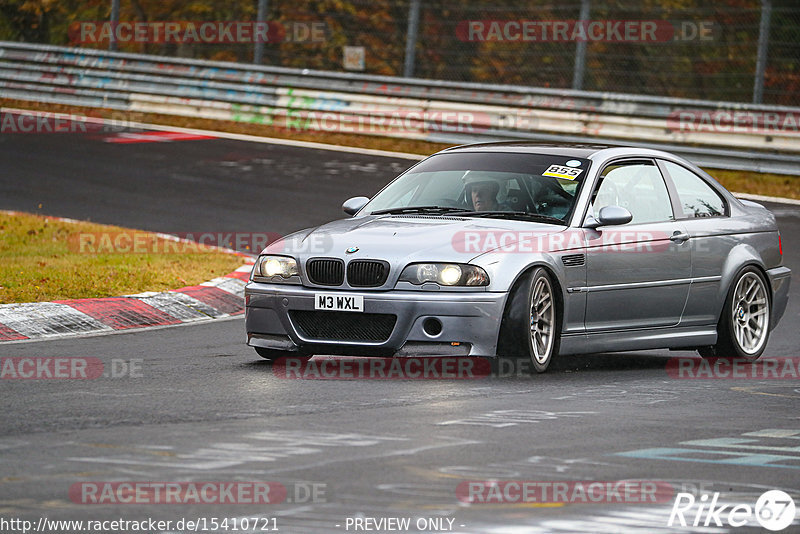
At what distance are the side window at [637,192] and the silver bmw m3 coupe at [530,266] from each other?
1 cm

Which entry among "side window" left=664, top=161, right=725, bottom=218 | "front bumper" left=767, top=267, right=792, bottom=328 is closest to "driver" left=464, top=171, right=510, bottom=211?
"side window" left=664, top=161, right=725, bottom=218

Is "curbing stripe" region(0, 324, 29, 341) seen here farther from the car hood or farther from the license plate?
the license plate

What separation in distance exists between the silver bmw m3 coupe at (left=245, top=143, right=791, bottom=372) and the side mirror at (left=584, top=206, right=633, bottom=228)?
0.01 metres

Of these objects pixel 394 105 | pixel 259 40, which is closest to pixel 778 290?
pixel 394 105

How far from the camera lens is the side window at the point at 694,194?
9961mm

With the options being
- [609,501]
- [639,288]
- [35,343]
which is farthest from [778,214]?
[609,501]

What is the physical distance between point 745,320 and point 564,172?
183 centimetres

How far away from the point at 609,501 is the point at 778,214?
12.8 metres

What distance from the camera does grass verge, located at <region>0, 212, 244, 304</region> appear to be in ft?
36.1

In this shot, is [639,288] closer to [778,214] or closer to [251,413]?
[251,413]

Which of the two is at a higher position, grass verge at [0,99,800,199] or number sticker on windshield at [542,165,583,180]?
grass verge at [0,99,800,199]

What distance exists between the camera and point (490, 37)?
102ft

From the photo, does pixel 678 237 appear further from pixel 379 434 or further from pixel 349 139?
pixel 349 139

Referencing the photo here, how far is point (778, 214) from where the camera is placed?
680 inches
